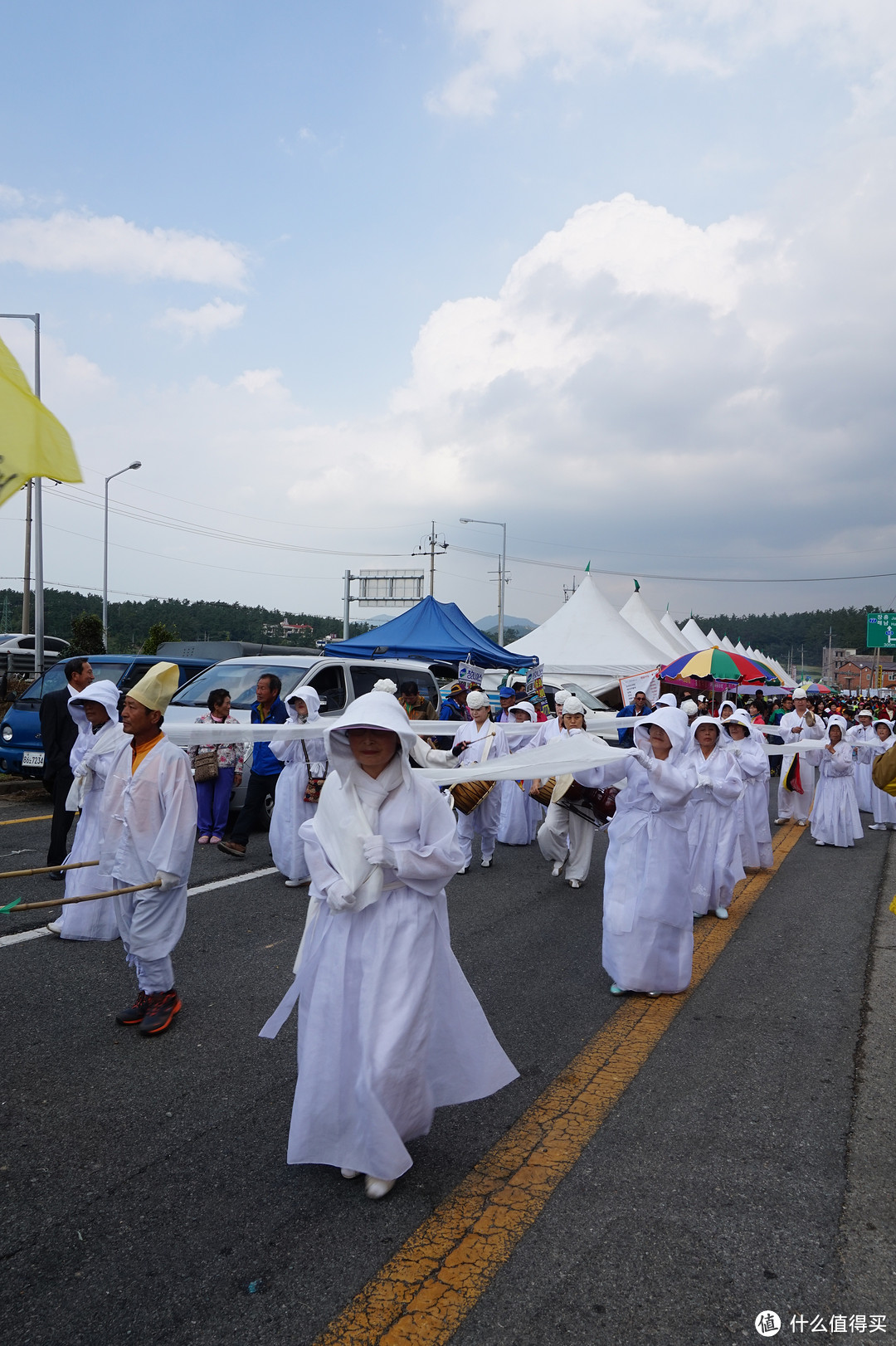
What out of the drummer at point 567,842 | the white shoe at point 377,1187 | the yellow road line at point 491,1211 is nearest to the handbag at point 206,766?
the drummer at point 567,842

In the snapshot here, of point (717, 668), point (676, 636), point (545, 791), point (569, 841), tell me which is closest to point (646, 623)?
point (676, 636)

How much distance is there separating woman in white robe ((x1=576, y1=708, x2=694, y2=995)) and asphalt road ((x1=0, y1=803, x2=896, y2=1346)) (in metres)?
0.23

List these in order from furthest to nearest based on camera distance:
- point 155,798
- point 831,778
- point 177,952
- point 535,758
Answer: point 831,778 < point 177,952 < point 535,758 < point 155,798

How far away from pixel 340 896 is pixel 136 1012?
1946 millimetres

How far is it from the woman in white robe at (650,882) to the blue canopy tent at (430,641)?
1224 centimetres

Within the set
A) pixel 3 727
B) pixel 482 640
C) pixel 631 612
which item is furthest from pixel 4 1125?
pixel 631 612

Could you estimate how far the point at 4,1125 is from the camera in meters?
3.24

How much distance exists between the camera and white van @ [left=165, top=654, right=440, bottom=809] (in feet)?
32.1

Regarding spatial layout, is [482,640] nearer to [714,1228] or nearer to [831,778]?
[831,778]

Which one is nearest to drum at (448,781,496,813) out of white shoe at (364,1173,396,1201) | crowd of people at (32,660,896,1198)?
crowd of people at (32,660,896,1198)

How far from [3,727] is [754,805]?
29.5ft

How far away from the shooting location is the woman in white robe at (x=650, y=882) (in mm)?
4730

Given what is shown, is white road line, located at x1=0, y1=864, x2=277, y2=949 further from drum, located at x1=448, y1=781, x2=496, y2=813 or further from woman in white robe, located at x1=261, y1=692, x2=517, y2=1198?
woman in white robe, located at x1=261, y1=692, x2=517, y2=1198

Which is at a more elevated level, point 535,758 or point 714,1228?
point 535,758
